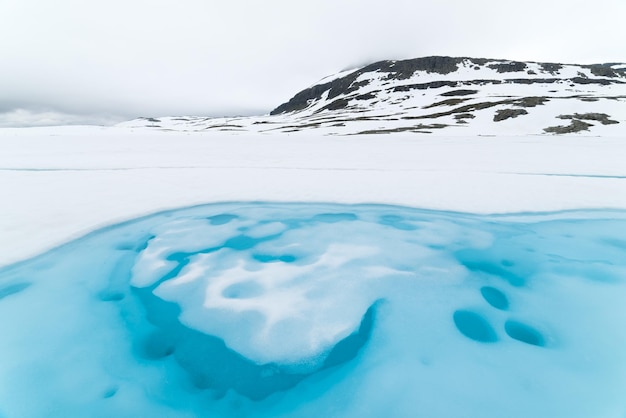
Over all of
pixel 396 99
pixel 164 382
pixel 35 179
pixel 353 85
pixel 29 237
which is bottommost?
pixel 164 382

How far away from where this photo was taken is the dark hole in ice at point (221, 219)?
5.75 metres

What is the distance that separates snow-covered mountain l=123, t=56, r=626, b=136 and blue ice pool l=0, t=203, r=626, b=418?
27.2 meters

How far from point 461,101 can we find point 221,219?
56.5 metres

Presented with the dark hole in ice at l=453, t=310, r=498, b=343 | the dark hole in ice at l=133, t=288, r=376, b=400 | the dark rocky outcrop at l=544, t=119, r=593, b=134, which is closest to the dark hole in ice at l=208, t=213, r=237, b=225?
the dark hole in ice at l=133, t=288, r=376, b=400

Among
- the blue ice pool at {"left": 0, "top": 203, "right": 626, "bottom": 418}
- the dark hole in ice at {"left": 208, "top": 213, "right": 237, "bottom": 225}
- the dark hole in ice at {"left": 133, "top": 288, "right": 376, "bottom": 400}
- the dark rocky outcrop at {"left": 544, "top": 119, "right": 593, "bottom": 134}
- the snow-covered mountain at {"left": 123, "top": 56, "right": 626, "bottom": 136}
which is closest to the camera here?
the blue ice pool at {"left": 0, "top": 203, "right": 626, "bottom": 418}

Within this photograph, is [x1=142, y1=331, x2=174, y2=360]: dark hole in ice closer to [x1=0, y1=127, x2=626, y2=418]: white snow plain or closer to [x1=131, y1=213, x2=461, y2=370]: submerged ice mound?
[x1=0, y1=127, x2=626, y2=418]: white snow plain

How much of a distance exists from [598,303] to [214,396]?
13.9 ft

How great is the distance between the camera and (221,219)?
589 centimetres

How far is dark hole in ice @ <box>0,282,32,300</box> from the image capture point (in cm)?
359

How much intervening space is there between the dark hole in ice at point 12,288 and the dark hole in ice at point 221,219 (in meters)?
2.68

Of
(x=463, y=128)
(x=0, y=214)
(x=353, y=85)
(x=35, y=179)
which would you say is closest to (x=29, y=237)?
(x=0, y=214)

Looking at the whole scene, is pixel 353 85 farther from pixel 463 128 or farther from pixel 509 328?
pixel 509 328

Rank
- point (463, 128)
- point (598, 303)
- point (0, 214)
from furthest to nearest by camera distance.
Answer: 1. point (463, 128)
2. point (0, 214)
3. point (598, 303)

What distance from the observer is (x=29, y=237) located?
15.4 feet
